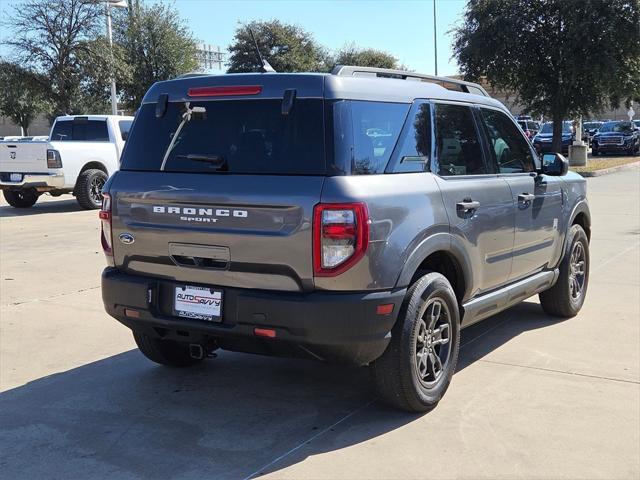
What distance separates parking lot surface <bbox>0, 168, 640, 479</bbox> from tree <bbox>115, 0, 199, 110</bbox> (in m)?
30.8

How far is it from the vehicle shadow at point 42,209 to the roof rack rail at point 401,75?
1213cm

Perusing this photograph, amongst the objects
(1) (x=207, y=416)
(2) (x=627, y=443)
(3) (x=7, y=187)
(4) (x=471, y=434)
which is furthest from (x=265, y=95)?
(3) (x=7, y=187)

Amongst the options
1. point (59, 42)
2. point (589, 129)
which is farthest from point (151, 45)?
point (589, 129)

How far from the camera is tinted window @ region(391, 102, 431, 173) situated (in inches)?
158

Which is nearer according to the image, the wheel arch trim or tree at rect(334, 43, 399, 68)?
the wheel arch trim

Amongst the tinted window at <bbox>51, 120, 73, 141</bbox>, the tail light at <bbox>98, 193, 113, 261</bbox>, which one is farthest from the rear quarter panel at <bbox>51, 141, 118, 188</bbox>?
the tail light at <bbox>98, 193, 113, 261</bbox>

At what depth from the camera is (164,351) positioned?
482cm

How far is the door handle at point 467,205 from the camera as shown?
4.32 metres

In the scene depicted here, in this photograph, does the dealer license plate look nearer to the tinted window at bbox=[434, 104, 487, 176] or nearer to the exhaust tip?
the exhaust tip

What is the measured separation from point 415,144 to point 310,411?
1723mm

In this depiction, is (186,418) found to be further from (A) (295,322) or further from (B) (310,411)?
(A) (295,322)

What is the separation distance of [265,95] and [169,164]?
723 mm

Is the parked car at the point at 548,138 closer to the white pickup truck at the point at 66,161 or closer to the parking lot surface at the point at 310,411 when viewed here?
the white pickup truck at the point at 66,161

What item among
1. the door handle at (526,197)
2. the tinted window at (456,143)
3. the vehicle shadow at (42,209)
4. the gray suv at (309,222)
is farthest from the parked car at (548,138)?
the gray suv at (309,222)
